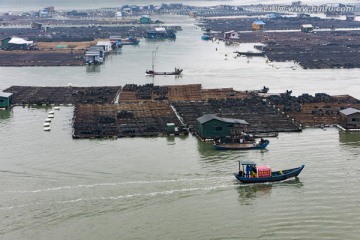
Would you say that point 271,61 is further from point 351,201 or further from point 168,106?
point 351,201

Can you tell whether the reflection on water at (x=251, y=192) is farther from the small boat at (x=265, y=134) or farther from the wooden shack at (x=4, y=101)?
the wooden shack at (x=4, y=101)

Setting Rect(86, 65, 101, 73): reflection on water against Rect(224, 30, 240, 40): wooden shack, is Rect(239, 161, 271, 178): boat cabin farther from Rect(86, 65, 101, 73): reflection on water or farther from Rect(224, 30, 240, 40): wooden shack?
Rect(224, 30, 240, 40): wooden shack

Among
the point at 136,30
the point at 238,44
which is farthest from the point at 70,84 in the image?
the point at 136,30

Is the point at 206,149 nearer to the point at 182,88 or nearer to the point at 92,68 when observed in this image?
the point at 182,88

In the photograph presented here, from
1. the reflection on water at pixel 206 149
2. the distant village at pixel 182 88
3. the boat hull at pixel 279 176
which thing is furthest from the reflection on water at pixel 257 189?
the distant village at pixel 182 88

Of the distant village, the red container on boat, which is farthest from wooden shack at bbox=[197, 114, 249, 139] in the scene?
the red container on boat

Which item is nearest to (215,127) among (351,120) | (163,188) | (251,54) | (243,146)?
(243,146)
